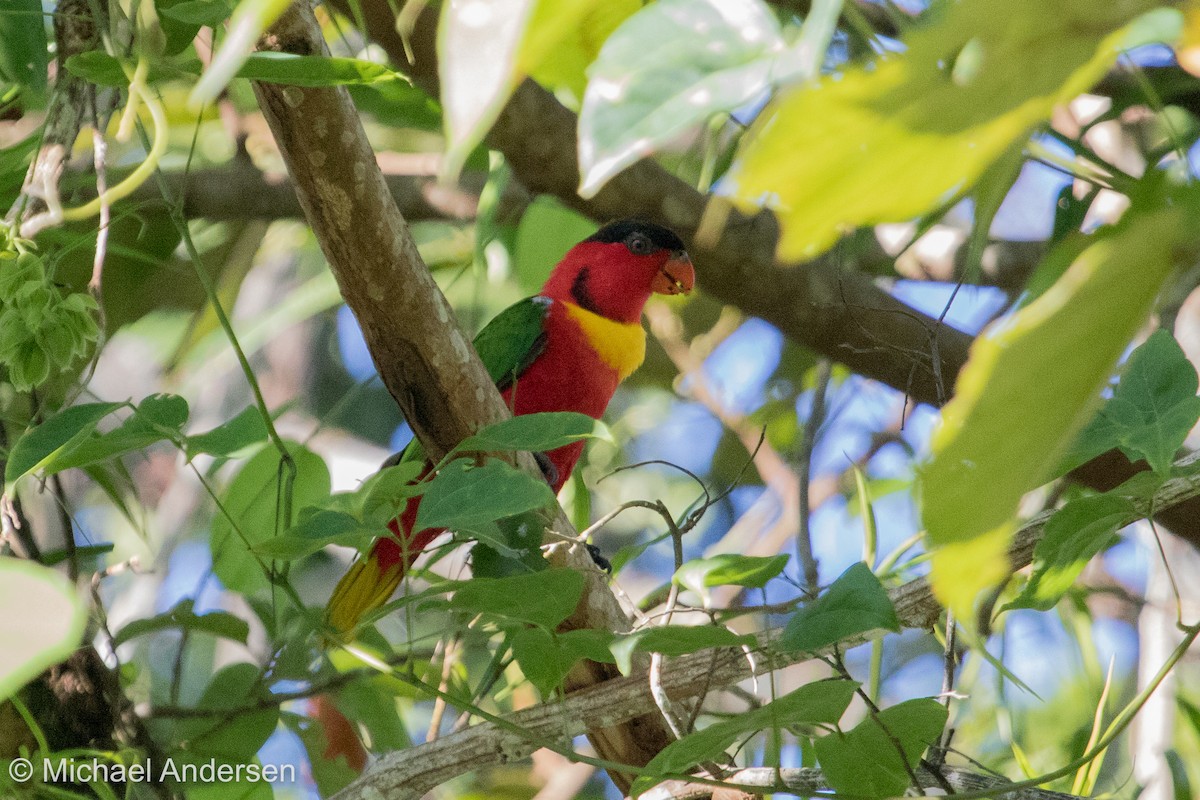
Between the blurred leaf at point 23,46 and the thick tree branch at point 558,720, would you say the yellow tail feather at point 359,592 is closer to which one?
the thick tree branch at point 558,720

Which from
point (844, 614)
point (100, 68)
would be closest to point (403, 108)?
point (100, 68)

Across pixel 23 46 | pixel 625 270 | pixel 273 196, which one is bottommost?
pixel 23 46

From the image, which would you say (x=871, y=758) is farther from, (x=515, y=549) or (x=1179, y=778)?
(x=1179, y=778)

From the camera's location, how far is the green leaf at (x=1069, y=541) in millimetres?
998

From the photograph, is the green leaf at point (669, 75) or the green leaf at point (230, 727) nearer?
the green leaf at point (669, 75)

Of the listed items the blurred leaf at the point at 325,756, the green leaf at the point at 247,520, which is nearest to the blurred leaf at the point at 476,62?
the green leaf at the point at 247,520

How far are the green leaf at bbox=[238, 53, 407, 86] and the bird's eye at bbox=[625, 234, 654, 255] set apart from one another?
70.5 inches

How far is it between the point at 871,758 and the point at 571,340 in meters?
1.56

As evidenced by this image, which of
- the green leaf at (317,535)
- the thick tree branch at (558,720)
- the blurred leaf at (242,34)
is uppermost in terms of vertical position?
the green leaf at (317,535)

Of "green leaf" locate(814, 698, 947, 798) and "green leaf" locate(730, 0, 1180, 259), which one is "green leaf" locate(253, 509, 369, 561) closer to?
"green leaf" locate(814, 698, 947, 798)

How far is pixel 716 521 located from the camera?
375 centimetres

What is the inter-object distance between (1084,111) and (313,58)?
101 inches

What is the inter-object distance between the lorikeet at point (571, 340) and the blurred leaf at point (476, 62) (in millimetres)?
1524

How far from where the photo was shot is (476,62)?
32 cm
